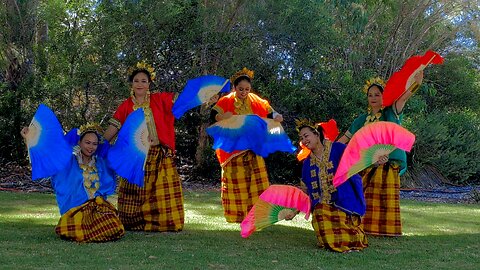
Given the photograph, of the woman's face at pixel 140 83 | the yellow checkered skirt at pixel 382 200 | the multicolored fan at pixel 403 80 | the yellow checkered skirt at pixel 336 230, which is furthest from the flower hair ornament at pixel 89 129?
the multicolored fan at pixel 403 80

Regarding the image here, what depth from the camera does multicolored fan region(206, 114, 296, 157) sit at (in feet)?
18.0

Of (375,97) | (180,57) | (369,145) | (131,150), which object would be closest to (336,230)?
(369,145)

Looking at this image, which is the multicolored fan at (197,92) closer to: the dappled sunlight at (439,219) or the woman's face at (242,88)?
the woman's face at (242,88)

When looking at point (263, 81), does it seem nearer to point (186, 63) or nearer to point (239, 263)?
point (186, 63)

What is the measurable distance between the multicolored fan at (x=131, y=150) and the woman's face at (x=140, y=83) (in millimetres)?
185

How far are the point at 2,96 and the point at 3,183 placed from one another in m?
1.55

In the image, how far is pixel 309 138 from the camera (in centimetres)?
446

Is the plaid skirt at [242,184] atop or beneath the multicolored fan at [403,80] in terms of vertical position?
beneath

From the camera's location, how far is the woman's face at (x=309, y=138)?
446 cm

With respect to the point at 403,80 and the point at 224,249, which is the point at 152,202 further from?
the point at 403,80

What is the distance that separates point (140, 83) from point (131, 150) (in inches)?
22.7

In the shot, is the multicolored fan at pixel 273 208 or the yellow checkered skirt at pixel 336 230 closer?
the yellow checkered skirt at pixel 336 230

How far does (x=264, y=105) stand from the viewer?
564 cm

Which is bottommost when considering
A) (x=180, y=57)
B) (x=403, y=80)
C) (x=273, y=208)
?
(x=273, y=208)
